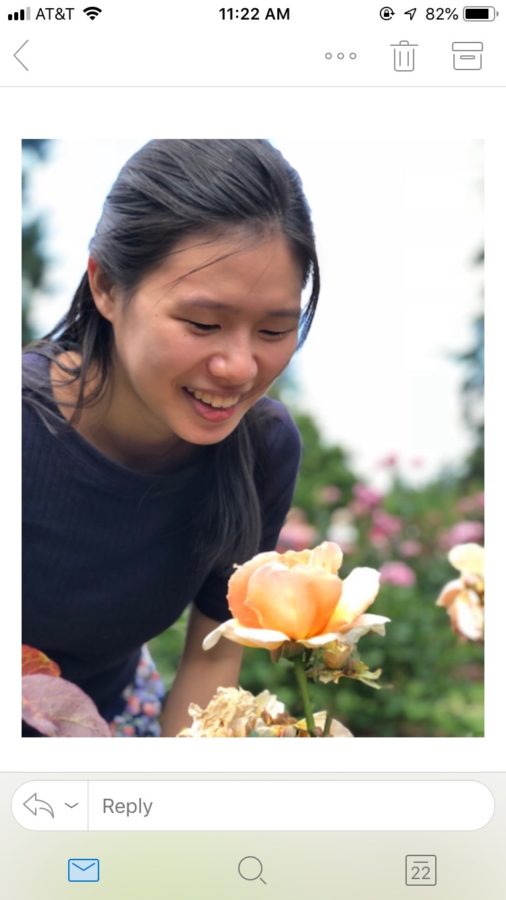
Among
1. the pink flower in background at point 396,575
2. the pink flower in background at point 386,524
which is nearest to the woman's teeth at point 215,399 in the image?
the pink flower in background at point 396,575

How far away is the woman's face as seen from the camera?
31.1 inches

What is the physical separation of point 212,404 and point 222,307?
8 cm

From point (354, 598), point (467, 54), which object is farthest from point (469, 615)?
point (467, 54)

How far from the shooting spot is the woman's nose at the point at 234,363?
2.62ft

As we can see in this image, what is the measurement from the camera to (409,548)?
229 cm

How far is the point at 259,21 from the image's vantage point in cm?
80

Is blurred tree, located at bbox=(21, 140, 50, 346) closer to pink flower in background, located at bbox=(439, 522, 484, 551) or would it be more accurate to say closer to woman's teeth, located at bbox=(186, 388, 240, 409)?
woman's teeth, located at bbox=(186, 388, 240, 409)

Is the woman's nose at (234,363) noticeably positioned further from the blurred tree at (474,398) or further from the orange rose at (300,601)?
the blurred tree at (474,398)

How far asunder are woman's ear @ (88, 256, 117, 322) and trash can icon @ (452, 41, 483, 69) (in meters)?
0.33
